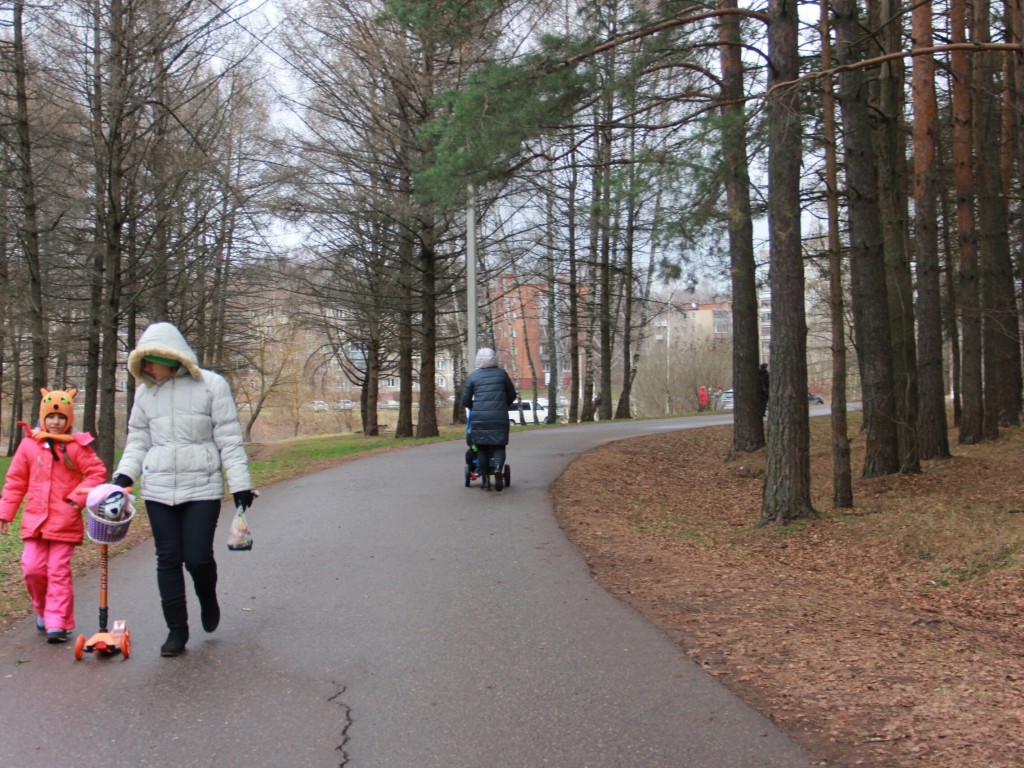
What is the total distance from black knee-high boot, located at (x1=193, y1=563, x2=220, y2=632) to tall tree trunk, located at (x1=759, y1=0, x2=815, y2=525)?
676cm

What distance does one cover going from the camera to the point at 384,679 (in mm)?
4723

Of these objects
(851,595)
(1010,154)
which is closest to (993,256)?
(1010,154)

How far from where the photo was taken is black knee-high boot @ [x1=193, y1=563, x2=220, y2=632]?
17.3ft


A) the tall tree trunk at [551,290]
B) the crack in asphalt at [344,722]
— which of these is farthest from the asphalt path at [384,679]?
the tall tree trunk at [551,290]

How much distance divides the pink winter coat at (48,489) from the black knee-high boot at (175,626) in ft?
2.67

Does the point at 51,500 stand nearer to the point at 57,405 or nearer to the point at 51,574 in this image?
the point at 51,574

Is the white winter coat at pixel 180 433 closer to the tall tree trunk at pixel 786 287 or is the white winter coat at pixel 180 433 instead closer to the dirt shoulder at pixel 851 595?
the dirt shoulder at pixel 851 595

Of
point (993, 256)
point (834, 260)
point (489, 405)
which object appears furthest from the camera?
point (993, 256)

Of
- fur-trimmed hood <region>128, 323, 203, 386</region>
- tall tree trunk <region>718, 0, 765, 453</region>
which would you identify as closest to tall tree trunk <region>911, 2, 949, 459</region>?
tall tree trunk <region>718, 0, 765, 453</region>

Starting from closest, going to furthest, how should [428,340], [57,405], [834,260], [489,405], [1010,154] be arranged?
1. [57,405]
2. [834,260]
3. [489,405]
4. [1010,154]
5. [428,340]

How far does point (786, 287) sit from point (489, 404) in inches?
154

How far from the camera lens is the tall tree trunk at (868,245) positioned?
36.1 ft

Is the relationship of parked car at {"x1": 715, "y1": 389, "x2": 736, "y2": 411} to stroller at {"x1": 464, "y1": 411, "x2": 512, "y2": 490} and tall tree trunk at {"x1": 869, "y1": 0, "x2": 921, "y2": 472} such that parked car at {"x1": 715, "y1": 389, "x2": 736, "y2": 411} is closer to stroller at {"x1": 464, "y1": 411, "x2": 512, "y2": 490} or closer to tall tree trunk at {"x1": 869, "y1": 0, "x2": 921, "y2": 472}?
tall tree trunk at {"x1": 869, "y1": 0, "x2": 921, "y2": 472}

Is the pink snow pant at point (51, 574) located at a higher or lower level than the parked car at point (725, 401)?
lower
